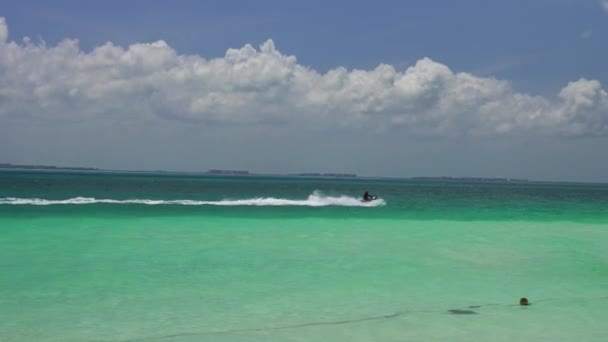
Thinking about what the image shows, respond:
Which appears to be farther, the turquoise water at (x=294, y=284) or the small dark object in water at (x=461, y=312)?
the small dark object in water at (x=461, y=312)

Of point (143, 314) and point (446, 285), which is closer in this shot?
point (143, 314)

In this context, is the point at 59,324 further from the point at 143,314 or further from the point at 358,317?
the point at 358,317

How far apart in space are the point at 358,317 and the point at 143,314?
10.1ft

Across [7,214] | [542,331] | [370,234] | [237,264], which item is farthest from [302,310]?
[7,214]

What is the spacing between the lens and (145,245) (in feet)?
51.3

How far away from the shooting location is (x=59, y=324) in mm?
7898

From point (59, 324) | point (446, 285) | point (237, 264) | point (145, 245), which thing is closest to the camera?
point (59, 324)

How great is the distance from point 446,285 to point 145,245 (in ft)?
26.7

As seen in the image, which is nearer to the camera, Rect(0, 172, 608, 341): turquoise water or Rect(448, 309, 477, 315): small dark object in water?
Rect(0, 172, 608, 341): turquoise water

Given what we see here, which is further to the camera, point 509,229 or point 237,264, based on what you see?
point 509,229

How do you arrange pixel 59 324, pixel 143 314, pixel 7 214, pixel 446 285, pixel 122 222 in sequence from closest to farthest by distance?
pixel 59 324
pixel 143 314
pixel 446 285
pixel 122 222
pixel 7 214

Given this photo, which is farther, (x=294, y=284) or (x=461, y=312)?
(x=294, y=284)

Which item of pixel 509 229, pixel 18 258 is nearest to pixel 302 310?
pixel 18 258

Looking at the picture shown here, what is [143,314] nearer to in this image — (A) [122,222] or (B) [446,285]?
(B) [446,285]
